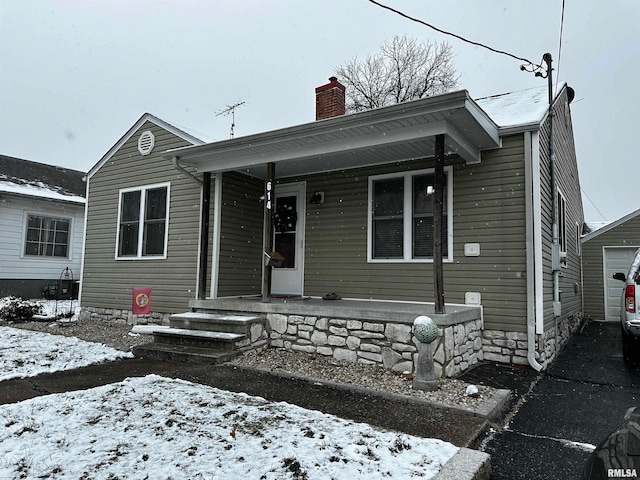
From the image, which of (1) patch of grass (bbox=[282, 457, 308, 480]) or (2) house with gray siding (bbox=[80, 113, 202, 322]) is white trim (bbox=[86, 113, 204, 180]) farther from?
(1) patch of grass (bbox=[282, 457, 308, 480])

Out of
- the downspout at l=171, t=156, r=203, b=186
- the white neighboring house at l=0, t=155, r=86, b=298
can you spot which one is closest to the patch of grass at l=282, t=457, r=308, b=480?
the downspout at l=171, t=156, r=203, b=186

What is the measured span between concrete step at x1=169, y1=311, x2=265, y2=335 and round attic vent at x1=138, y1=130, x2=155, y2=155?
3808 mm

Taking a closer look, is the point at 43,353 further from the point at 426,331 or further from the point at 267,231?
the point at 426,331

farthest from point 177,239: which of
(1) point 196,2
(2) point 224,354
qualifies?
(1) point 196,2

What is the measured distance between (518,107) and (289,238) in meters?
4.30

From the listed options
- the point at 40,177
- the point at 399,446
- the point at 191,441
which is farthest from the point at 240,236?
the point at 40,177

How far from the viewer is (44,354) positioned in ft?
17.8

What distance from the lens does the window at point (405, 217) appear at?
610 centimetres

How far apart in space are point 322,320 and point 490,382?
206 centimetres

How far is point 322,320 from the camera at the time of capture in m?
5.34

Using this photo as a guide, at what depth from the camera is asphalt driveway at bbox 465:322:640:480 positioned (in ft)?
8.96

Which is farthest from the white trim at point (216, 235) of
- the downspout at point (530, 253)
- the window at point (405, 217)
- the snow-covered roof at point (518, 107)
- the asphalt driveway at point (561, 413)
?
the downspout at point (530, 253)

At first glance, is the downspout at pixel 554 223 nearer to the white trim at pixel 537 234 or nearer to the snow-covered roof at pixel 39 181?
the white trim at pixel 537 234

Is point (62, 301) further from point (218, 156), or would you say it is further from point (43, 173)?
point (218, 156)
